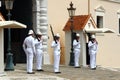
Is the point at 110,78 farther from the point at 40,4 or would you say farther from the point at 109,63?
the point at 109,63

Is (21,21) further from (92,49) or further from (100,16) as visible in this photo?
(100,16)

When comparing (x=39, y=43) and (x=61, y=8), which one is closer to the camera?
(x=39, y=43)

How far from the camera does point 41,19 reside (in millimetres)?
28578

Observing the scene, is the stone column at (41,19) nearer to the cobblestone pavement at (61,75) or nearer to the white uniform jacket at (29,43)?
the cobblestone pavement at (61,75)

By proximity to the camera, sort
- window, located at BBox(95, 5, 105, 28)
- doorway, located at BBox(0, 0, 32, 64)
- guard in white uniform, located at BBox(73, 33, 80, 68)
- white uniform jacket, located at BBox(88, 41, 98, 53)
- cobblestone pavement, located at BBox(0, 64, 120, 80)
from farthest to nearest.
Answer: window, located at BBox(95, 5, 105, 28) → doorway, located at BBox(0, 0, 32, 64) → guard in white uniform, located at BBox(73, 33, 80, 68) → white uniform jacket, located at BBox(88, 41, 98, 53) → cobblestone pavement, located at BBox(0, 64, 120, 80)

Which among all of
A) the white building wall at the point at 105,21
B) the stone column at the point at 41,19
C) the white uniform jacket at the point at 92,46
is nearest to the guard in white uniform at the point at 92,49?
the white uniform jacket at the point at 92,46

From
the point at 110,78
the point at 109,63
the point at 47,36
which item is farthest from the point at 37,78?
the point at 109,63

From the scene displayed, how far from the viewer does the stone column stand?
28.3 meters

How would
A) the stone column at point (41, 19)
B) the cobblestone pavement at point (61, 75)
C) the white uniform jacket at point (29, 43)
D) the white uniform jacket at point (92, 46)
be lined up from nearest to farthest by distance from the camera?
the cobblestone pavement at point (61, 75) → the white uniform jacket at point (29, 43) → the white uniform jacket at point (92, 46) → the stone column at point (41, 19)

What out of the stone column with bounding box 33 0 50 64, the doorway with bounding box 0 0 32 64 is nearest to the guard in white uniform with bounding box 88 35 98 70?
the stone column with bounding box 33 0 50 64

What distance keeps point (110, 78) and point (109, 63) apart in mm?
13423

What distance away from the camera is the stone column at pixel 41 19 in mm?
28297

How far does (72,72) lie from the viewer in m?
22.8

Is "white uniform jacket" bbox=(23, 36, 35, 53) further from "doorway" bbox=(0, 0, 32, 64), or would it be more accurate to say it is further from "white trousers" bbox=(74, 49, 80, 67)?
"doorway" bbox=(0, 0, 32, 64)
